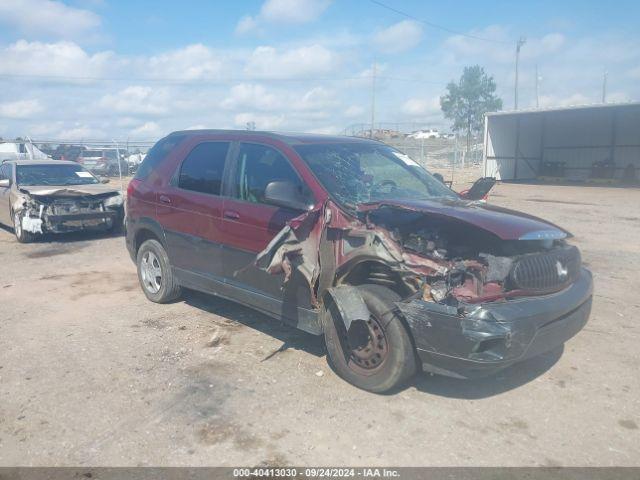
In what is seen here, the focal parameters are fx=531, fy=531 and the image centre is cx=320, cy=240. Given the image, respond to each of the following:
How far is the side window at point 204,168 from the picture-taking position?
5.22m

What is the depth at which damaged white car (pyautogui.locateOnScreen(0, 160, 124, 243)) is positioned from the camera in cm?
980

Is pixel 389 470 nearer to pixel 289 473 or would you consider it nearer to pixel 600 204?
pixel 289 473

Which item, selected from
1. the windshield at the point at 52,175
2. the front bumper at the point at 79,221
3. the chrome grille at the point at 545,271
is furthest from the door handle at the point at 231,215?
the windshield at the point at 52,175

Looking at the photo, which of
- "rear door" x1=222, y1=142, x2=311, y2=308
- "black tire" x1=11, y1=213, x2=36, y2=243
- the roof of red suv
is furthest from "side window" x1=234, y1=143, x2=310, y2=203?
"black tire" x1=11, y1=213, x2=36, y2=243

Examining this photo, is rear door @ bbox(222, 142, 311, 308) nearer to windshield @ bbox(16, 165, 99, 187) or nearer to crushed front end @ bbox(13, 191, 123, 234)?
Result: crushed front end @ bbox(13, 191, 123, 234)

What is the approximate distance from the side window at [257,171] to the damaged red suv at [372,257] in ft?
0.04

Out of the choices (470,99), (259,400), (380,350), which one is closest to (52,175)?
(259,400)

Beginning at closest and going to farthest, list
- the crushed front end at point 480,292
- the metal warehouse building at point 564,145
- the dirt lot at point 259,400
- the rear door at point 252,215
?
1. the dirt lot at point 259,400
2. the crushed front end at point 480,292
3. the rear door at point 252,215
4. the metal warehouse building at point 564,145

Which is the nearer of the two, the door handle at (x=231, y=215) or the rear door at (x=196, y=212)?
the door handle at (x=231, y=215)

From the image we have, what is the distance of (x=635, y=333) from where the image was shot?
507cm

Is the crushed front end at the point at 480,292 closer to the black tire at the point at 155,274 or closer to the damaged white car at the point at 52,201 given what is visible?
the black tire at the point at 155,274

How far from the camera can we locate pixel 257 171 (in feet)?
16.0

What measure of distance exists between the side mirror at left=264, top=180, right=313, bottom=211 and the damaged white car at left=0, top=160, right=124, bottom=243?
7.07 m

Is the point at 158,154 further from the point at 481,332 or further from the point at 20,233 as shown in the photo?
the point at 20,233
